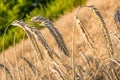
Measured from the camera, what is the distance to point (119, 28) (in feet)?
7.28

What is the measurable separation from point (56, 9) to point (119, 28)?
985cm

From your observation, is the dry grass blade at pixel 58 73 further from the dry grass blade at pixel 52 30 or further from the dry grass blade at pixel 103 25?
the dry grass blade at pixel 103 25

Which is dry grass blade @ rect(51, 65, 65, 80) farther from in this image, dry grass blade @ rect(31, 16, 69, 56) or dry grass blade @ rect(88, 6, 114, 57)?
dry grass blade @ rect(88, 6, 114, 57)

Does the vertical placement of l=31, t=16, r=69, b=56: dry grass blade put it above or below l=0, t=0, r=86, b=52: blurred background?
above

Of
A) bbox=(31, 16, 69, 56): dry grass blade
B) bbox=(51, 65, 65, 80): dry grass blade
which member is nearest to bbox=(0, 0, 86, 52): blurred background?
bbox=(51, 65, 65, 80): dry grass blade

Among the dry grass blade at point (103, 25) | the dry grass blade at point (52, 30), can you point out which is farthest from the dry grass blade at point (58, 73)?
the dry grass blade at point (103, 25)

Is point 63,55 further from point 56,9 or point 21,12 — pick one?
point 21,12

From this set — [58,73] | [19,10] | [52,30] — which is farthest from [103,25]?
[19,10]

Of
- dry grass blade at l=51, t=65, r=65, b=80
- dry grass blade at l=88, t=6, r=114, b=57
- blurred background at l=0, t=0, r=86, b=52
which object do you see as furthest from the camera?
blurred background at l=0, t=0, r=86, b=52

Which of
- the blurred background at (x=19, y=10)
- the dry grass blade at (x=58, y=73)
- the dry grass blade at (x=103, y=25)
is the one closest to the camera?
the dry grass blade at (x=103, y=25)

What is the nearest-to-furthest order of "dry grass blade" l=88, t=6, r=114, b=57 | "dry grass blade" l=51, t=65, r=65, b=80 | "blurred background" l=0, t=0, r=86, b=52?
"dry grass blade" l=88, t=6, r=114, b=57
"dry grass blade" l=51, t=65, r=65, b=80
"blurred background" l=0, t=0, r=86, b=52

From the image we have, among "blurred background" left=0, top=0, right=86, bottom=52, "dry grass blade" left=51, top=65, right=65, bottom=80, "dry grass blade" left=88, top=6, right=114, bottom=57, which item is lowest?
"blurred background" left=0, top=0, right=86, bottom=52

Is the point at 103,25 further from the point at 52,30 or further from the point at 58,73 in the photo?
the point at 58,73

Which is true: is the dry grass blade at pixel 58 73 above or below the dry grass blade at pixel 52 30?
below
